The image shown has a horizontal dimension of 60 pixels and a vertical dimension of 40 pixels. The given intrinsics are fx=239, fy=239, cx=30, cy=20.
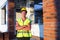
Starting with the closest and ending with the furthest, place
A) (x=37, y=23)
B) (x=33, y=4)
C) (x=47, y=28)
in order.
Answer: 1. (x=47, y=28)
2. (x=37, y=23)
3. (x=33, y=4)

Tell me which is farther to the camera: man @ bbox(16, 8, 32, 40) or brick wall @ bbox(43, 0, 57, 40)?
man @ bbox(16, 8, 32, 40)

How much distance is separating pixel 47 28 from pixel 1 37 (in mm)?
6047

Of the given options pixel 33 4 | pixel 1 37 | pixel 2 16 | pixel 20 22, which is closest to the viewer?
pixel 20 22

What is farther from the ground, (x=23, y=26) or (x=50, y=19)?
(x=50, y=19)

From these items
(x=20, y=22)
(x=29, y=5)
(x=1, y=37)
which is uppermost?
(x=29, y=5)

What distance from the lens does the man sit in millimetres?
8430

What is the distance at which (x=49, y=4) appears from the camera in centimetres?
564

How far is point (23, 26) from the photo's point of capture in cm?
845

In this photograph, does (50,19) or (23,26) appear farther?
(23,26)

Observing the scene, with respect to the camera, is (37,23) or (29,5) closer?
(37,23)

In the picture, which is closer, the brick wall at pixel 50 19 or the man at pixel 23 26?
the brick wall at pixel 50 19

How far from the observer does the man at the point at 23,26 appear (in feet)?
27.7

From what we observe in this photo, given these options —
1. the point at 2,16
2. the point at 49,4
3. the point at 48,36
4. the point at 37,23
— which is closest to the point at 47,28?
the point at 48,36

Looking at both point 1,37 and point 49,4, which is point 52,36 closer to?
point 49,4
